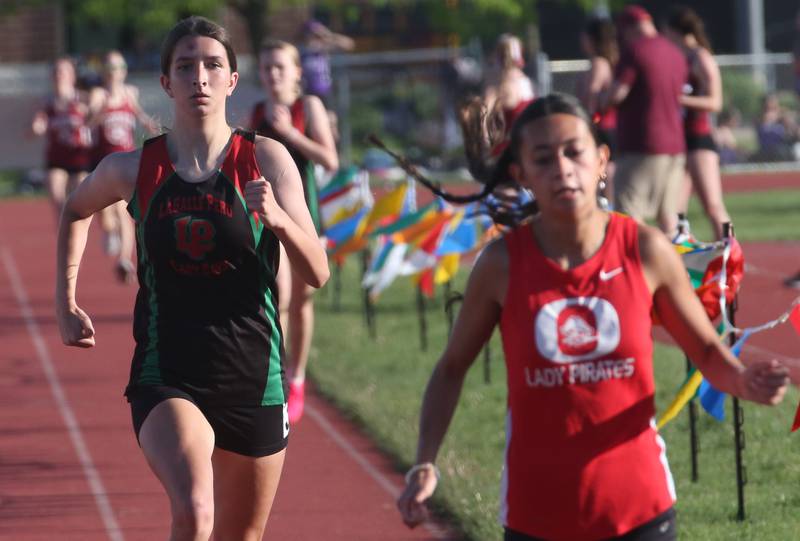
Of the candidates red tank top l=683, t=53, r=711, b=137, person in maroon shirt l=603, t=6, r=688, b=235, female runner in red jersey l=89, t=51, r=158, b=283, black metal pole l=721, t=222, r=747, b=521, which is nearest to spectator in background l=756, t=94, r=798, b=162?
female runner in red jersey l=89, t=51, r=158, b=283

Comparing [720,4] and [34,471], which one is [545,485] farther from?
[720,4]

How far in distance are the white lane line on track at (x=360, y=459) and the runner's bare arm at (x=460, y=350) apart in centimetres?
285

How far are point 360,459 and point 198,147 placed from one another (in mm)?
3609

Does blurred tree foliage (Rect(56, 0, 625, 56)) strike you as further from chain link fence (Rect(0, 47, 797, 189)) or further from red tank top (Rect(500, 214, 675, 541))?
red tank top (Rect(500, 214, 675, 541))

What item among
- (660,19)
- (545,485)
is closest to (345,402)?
(545,485)

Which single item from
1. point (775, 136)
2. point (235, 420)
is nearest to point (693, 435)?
point (235, 420)

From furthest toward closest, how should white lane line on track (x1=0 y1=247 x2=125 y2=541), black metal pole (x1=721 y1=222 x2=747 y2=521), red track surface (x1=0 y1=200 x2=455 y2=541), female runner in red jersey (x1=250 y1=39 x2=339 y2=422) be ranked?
female runner in red jersey (x1=250 y1=39 x2=339 y2=422), white lane line on track (x1=0 y1=247 x2=125 y2=541), red track surface (x1=0 y1=200 x2=455 y2=541), black metal pole (x1=721 y1=222 x2=747 y2=521)

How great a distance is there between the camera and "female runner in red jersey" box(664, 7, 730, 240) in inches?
459

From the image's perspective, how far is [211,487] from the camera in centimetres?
443

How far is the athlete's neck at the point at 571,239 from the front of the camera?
357 centimetres

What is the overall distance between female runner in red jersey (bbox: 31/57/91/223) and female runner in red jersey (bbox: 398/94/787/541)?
43.7 ft

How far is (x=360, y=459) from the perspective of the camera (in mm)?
8008

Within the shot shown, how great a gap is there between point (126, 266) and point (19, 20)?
1064 inches

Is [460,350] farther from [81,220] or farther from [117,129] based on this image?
[117,129]
